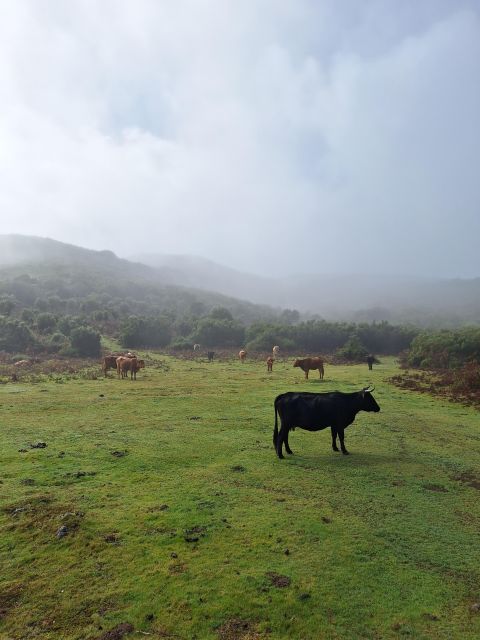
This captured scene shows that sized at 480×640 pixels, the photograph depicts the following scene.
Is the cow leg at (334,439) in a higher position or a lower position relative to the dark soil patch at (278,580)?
higher

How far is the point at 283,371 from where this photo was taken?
105 ft

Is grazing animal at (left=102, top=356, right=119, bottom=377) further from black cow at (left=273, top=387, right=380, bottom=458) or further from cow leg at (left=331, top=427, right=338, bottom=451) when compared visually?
cow leg at (left=331, top=427, right=338, bottom=451)

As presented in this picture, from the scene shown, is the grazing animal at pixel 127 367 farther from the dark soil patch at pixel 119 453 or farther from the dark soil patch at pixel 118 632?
the dark soil patch at pixel 118 632

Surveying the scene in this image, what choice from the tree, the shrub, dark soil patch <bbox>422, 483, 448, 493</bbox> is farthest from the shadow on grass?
the tree

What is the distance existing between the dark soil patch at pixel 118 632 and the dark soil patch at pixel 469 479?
788cm

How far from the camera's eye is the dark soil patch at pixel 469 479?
33.0 feet

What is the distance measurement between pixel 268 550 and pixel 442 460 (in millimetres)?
6596

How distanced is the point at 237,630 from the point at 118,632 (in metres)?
1.46

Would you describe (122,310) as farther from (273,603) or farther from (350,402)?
(273,603)

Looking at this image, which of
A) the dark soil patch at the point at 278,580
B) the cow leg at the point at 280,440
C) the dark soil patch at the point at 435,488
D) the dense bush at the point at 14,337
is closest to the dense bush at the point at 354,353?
the dense bush at the point at 14,337

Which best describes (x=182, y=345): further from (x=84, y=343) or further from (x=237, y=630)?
(x=237, y=630)

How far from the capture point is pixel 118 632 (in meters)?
5.51

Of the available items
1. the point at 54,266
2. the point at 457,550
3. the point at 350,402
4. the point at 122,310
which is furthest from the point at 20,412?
the point at 54,266

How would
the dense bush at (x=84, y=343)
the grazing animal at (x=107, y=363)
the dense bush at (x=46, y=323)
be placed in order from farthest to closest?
1. the dense bush at (x=46, y=323)
2. the dense bush at (x=84, y=343)
3. the grazing animal at (x=107, y=363)
